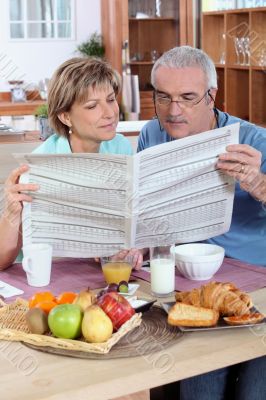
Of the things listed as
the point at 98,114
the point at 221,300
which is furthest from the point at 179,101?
the point at 221,300

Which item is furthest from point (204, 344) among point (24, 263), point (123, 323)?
point (24, 263)

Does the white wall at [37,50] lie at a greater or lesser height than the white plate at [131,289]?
greater

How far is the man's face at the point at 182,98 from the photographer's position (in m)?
1.95

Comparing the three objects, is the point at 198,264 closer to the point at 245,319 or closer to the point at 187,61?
the point at 245,319

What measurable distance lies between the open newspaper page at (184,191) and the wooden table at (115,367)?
0.45 metres

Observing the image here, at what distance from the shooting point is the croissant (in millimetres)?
1389

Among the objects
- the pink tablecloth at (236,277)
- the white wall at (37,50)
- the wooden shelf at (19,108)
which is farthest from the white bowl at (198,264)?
the white wall at (37,50)

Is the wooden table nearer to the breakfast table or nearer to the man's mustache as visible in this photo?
the breakfast table

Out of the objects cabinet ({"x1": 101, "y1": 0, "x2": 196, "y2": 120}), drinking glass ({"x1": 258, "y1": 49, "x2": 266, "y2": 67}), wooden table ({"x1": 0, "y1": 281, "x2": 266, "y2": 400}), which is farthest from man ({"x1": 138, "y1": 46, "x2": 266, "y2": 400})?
cabinet ({"x1": 101, "y1": 0, "x2": 196, "y2": 120})

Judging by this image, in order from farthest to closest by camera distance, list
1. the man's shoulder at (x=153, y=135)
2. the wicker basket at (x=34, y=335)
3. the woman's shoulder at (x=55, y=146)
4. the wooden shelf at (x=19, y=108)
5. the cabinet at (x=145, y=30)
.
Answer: the cabinet at (x=145, y=30) → the wooden shelf at (x=19, y=108) → the man's shoulder at (x=153, y=135) → the woman's shoulder at (x=55, y=146) → the wicker basket at (x=34, y=335)

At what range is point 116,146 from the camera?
223 centimetres

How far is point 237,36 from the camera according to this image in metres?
4.93

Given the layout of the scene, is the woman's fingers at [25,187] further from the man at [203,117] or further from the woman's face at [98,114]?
the man at [203,117]

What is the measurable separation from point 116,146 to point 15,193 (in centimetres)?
57
